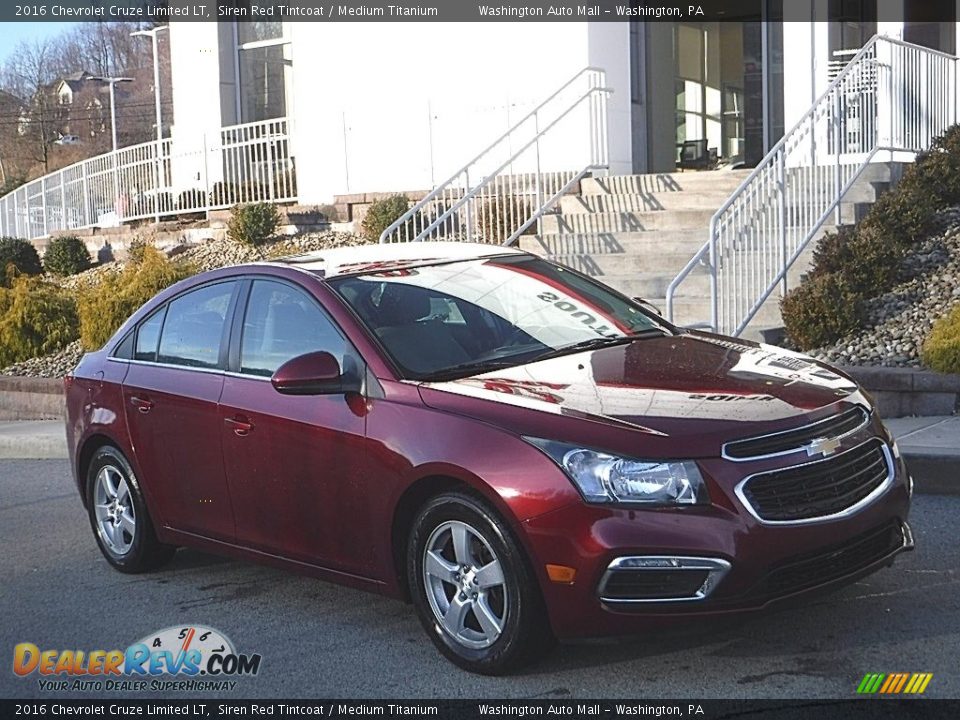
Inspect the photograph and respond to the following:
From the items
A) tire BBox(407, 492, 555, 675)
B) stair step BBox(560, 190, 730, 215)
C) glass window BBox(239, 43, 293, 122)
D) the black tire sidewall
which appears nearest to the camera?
tire BBox(407, 492, 555, 675)

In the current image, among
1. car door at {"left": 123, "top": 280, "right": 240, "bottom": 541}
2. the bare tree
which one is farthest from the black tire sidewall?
the bare tree

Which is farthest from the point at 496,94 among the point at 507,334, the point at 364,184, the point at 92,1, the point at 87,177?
the point at 92,1

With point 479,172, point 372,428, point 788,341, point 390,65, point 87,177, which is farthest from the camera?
point 87,177

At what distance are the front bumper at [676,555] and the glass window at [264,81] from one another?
59.4ft

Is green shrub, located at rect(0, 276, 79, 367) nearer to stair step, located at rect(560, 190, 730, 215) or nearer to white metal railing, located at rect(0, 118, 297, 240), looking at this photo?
white metal railing, located at rect(0, 118, 297, 240)

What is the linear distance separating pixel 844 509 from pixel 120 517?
389 centimetres

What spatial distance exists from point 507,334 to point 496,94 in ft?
38.1

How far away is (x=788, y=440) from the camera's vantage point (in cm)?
480

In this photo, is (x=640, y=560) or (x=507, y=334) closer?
(x=640, y=560)

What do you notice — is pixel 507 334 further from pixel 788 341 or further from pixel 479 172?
pixel 479 172

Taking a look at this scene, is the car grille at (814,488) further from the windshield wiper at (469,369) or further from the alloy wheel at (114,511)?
the alloy wheel at (114,511)

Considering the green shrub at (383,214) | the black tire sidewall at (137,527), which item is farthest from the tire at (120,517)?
the green shrub at (383,214)

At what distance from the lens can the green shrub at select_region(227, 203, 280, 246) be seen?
1728cm

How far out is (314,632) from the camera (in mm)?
5793
